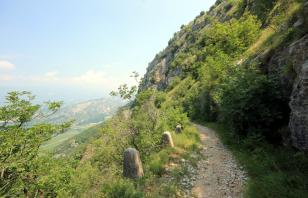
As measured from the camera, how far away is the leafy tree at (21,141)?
42.9ft

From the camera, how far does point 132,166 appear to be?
13.3 m

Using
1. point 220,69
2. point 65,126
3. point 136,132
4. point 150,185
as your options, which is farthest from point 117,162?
point 220,69

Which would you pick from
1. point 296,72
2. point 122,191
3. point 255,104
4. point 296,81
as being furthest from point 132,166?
point 296,72

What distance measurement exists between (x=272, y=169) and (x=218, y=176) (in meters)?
2.48

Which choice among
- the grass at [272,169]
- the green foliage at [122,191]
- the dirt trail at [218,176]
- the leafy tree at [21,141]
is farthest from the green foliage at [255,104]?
the leafy tree at [21,141]

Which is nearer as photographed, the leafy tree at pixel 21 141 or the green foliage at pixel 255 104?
the leafy tree at pixel 21 141

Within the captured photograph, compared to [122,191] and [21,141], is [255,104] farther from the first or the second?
[21,141]

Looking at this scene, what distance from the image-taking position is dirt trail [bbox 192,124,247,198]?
1063 cm

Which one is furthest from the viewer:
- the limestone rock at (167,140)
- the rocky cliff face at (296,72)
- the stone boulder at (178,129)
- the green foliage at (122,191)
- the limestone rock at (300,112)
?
the stone boulder at (178,129)

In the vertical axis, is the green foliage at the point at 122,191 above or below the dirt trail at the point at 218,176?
below

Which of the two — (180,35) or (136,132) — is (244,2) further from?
(180,35)

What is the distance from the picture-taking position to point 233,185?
10.9 metres

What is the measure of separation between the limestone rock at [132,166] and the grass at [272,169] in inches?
199

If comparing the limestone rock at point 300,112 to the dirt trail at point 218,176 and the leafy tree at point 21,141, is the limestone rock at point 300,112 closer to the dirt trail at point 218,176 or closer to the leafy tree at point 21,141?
→ the dirt trail at point 218,176
